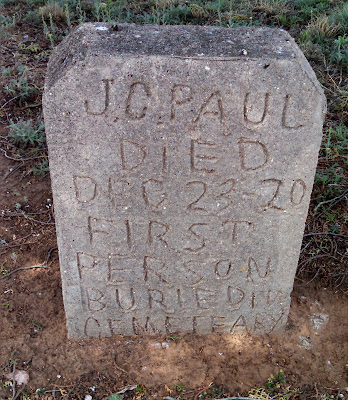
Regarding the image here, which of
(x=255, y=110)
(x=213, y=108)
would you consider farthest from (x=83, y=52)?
(x=255, y=110)

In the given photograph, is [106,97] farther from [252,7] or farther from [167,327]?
[252,7]

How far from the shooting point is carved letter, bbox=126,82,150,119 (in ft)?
5.78

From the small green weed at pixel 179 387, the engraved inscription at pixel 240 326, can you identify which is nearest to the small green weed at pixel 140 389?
the small green weed at pixel 179 387

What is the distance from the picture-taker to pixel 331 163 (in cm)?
330

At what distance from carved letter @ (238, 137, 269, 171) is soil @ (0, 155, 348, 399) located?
1.11 meters

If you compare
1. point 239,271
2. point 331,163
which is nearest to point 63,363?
point 239,271

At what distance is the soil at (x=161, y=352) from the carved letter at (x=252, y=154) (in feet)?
3.63

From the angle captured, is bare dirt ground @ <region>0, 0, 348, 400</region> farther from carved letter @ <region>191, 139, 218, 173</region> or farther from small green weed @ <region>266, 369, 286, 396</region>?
carved letter @ <region>191, 139, 218, 173</region>

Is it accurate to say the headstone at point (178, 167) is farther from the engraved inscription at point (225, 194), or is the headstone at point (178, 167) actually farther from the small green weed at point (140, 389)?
the small green weed at point (140, 389)

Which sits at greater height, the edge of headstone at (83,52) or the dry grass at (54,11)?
the edge of headstone at (83,52)

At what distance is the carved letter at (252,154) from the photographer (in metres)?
1.89

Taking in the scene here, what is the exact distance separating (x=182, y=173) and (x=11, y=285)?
142 cm

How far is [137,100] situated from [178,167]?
0.34m

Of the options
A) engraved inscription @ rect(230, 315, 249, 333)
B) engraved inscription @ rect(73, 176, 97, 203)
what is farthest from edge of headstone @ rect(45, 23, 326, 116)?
engraved inscription @ rect(230, 315, 249, 333)
